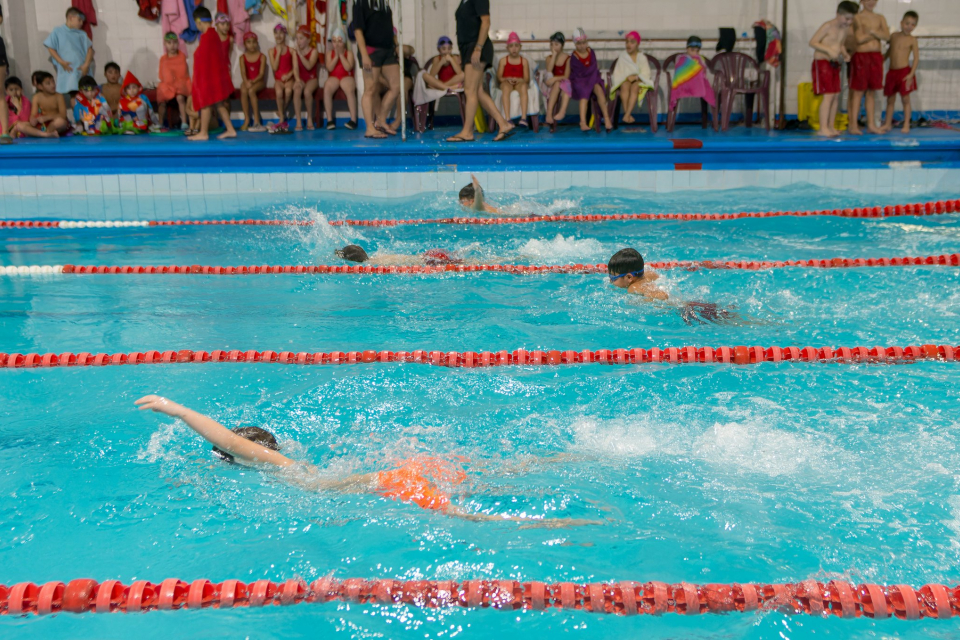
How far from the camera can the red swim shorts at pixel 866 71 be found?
8180mm

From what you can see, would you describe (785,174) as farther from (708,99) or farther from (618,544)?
(618,544)

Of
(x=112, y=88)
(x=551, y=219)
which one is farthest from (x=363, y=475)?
(x=112, y=88)

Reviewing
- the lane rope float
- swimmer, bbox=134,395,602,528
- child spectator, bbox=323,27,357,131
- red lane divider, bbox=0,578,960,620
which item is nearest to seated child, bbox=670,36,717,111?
child spectator, bbox=323,27,357,131

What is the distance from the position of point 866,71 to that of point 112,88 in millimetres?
8239

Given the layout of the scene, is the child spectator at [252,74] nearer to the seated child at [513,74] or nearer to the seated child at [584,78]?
the seated child at [513,74]

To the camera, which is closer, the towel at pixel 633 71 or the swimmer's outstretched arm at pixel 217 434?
the swimmer's outstretched arm at pixel 217 434

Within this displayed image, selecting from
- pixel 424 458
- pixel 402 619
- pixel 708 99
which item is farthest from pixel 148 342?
pixel 708 99

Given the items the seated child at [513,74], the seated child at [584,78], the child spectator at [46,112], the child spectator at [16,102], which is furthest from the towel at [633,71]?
the child spectator at [16,102]

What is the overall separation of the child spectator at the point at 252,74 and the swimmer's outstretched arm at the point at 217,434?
7.64 metres

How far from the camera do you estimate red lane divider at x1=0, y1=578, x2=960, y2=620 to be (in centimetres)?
194

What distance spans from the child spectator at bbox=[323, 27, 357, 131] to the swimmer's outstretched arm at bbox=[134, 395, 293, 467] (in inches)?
301

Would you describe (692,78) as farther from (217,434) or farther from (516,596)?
(516,596)

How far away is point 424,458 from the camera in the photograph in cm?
286

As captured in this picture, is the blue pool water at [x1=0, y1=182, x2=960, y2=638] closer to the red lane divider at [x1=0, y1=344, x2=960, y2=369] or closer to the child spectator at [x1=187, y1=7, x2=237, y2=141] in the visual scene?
the red lane divider at [x1=0, y1=344, x2=960, y2=369]
